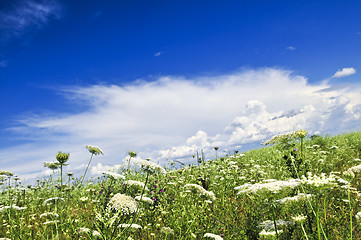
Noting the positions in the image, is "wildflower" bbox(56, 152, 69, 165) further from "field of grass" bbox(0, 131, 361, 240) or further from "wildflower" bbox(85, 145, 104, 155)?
"wildflower" bbox(85, 145, 104, 155)

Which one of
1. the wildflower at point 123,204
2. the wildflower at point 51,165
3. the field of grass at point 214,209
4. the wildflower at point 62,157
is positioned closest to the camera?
the field of grass at point 214,209

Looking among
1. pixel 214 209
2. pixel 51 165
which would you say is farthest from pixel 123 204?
pixel 214 209

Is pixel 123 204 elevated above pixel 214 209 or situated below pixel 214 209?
above

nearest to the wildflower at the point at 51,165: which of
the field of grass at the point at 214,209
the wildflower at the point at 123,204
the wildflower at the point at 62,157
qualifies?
the field of grass at the point at 214,209

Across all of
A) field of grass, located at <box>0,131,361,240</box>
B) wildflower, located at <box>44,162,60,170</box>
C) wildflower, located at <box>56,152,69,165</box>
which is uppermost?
wildflower, located at <box>56,152,69,165</box>

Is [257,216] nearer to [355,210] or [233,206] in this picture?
[233,206]

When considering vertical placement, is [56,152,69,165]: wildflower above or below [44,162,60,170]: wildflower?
above

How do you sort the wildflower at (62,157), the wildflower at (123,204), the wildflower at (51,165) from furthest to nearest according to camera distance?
the wildflower at (51,165) < the wildflower at (62,157) < the wildflower at (123,204)

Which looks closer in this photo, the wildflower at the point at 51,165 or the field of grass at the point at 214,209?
the field of grass at the point at 214,209

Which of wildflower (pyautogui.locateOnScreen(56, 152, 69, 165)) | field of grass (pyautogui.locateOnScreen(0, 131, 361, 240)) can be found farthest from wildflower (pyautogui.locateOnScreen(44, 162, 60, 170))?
wildflower (pyautogui.locateOnScreen(56, 152, 69, 165))

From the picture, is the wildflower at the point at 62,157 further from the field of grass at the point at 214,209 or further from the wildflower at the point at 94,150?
the wildflower at the point at 94,150

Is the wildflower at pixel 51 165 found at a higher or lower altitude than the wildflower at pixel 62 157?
lower

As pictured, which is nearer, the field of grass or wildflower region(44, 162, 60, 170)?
the field of grass

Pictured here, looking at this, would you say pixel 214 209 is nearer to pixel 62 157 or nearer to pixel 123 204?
pixel 123 204
